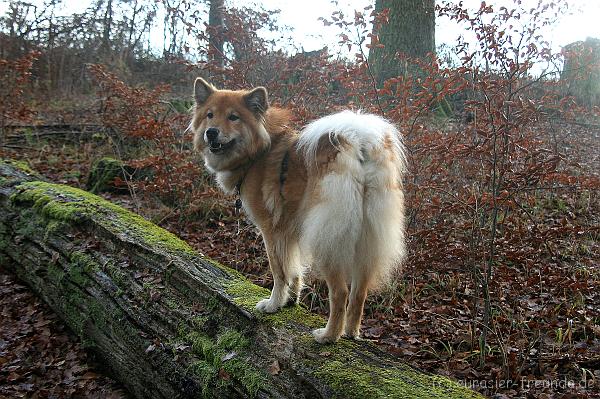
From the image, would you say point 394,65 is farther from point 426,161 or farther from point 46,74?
point 46,74

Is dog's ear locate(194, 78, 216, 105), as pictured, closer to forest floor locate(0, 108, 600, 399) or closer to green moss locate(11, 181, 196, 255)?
green moss locate(11, 181, 196, 255)

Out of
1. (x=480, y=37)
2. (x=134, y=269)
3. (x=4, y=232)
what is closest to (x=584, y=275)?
(x=480, y=37)

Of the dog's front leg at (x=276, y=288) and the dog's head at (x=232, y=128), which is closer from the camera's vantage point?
the dog's front leg at (x=276, y=288)

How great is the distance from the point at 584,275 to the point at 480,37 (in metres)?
2.48

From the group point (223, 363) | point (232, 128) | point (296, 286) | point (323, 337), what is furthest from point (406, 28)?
point (223, 363)

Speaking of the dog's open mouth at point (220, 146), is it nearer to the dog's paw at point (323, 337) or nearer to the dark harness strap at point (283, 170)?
the dark harness strap at point (283, 170)

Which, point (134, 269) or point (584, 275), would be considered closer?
point (134, 269)

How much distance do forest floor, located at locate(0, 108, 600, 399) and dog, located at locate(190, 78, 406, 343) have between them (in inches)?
38.7

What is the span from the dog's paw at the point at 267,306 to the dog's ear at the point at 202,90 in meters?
1.89

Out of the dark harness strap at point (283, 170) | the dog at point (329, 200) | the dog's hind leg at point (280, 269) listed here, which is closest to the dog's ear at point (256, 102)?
the dog at point (329, 200)

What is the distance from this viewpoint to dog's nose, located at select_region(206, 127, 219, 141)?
386 cm

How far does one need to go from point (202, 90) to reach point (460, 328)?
3014 millimetres

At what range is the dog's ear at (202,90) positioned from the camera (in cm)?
414

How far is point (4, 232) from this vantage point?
5.30 m
